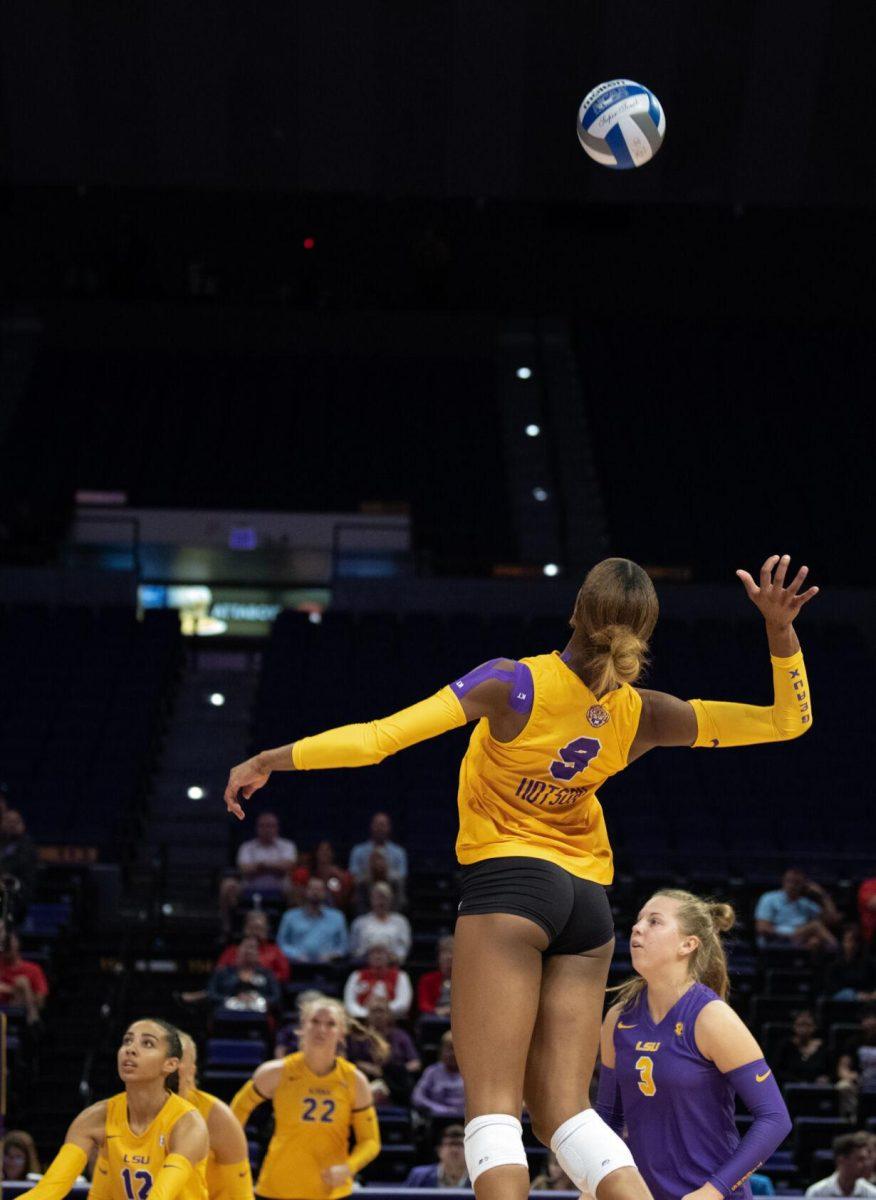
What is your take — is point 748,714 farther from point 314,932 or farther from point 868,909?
point 868,909

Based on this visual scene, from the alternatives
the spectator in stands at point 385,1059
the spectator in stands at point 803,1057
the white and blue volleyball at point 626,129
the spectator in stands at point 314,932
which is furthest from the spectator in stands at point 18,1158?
the white and blue volleyball at point 626,129

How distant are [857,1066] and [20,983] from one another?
583 centimetres

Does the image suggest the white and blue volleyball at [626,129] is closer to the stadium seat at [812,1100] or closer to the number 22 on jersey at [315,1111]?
the number 22 on jersey at [315,1111]

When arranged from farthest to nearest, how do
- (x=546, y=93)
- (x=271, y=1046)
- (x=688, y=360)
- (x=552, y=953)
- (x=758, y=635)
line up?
1. (x=688, y=360)
2. (x=546, y=93)
3. (x=758, y=635)
4. (x=271, y=1046)
5. (x=552, y=953)

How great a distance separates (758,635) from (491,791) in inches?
611

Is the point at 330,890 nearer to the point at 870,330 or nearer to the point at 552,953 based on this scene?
the point at 552,953

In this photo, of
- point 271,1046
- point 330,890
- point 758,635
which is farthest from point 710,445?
point 271,1046

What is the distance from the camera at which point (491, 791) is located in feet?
14.6

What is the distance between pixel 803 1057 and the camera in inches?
449

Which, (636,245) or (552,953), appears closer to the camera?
(552,953)

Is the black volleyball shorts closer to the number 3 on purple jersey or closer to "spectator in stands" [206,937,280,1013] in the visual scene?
the number 3 on purple jersey

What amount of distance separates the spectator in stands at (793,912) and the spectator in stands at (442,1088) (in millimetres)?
3365

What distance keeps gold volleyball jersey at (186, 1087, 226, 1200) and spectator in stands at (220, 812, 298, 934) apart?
21.1ft

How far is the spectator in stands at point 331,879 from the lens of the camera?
44.2 ft
